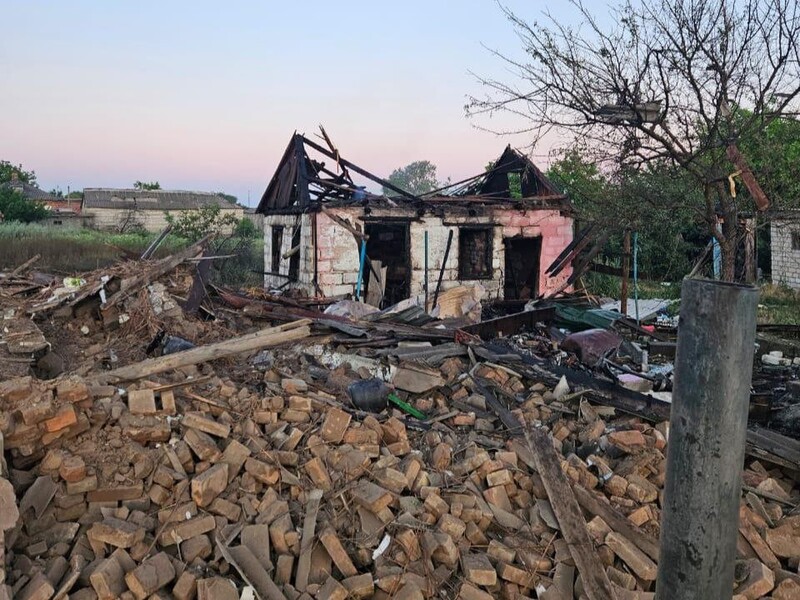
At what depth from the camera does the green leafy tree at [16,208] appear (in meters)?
26.0

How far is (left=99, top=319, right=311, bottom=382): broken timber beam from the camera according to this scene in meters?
5.86

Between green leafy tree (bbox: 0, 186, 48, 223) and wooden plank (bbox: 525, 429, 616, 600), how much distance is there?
90.1 ft

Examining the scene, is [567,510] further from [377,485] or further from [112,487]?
[112,487]

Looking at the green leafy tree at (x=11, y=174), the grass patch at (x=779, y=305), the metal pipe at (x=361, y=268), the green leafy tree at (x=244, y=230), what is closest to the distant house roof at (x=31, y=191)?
the green leafy tree at (x=11, y=174)

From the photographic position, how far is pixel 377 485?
4406 millimetres

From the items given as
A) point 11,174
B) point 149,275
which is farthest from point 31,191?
point 149,275

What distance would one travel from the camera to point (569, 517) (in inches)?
168

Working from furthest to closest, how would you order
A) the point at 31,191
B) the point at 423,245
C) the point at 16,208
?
1. the point at 31,191
2. the point at 16,208
3. the point at 423,245

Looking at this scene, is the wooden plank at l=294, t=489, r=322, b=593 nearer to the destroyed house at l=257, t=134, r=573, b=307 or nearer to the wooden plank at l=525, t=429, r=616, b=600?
the wooden plank at l=525, t=429, r=616, b=600

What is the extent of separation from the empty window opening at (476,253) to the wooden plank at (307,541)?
1052 cm

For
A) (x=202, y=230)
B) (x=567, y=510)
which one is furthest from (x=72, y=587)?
(x=202, y=230)

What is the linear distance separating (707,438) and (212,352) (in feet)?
17.4

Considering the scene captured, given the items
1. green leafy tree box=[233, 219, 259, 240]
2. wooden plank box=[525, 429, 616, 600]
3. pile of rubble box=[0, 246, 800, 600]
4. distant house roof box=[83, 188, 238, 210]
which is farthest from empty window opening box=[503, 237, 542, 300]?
distant house roof box=[83, 188, 238, 210]

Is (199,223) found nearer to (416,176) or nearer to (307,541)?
(307,541)
